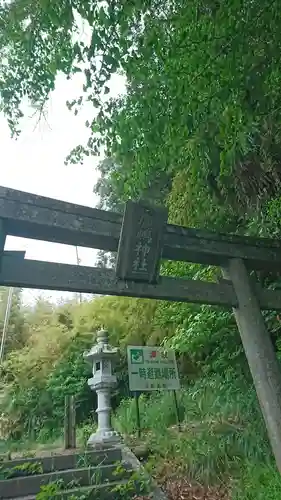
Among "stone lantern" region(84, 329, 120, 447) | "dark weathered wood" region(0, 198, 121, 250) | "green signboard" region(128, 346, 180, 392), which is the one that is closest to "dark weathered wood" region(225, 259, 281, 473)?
"dark weathered wood" region(0, 198, 121, 250)

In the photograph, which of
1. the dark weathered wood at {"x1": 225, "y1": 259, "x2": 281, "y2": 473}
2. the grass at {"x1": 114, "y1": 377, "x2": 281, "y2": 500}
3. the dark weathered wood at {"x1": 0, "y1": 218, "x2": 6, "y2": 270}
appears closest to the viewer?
the dark weathered wood at {"x1": 0, "y1": 218, "x2": 6, "y2": 270}

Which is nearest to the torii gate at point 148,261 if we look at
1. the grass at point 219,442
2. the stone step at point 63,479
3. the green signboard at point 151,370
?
the grass at point 219,442

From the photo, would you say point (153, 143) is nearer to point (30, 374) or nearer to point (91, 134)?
point (91, 134)

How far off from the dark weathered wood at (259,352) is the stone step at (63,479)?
5.67ft

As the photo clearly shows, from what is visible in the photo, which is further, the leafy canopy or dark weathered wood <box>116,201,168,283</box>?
dark weathered wood <box>116,201,168,283</box>

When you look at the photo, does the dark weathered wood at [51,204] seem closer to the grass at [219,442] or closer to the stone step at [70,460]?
the grass at [219,442]

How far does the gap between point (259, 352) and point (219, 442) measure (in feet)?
4.51

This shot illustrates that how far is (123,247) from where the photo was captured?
3578mm

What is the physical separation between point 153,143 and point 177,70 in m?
0.63

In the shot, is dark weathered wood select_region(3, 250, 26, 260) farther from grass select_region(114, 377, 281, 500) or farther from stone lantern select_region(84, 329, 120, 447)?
stone lantern select_region(84, 329, 120, 447)

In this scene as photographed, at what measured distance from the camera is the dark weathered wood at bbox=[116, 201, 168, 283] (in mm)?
3562

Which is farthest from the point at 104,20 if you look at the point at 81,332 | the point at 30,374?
the point at 30,374

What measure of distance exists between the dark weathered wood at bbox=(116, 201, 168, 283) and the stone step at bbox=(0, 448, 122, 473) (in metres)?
2.39

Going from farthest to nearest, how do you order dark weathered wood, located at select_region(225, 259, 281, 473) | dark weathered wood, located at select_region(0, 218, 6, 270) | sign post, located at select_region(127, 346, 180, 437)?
sign post, located at select_region(127, 346, 180, 437), dark weathered wood, located at select_region(225, 259, 281, 473), dark weathered wood, located at select_region(0, 218, 6, 270)
